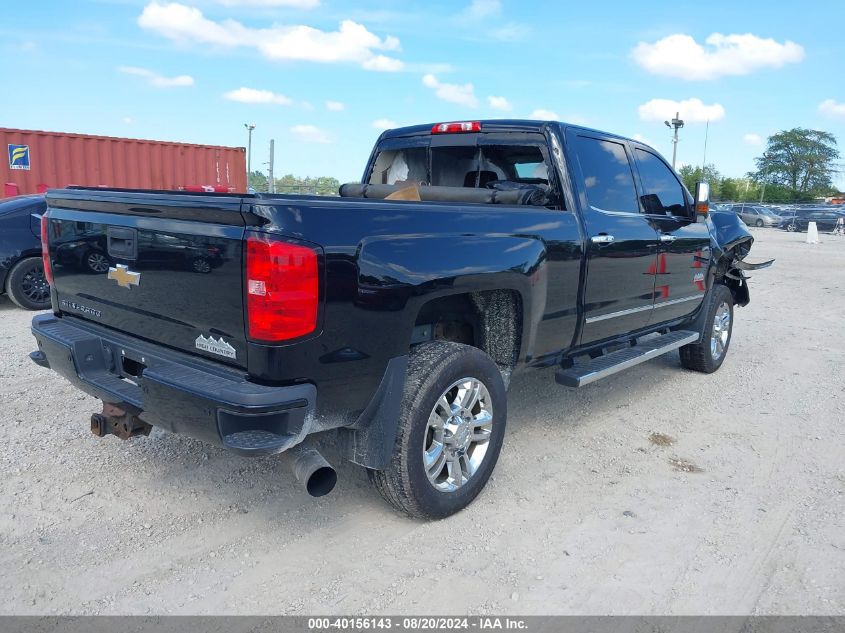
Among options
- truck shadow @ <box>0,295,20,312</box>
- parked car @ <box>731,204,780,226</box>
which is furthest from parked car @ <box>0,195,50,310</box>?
parked car @ <box>731,204,780,226</box>

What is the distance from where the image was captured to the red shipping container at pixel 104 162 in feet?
42.2

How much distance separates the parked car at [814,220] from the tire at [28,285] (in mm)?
34960

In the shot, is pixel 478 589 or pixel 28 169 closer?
pixel 478 589

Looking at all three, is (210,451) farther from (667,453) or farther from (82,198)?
(667,453)

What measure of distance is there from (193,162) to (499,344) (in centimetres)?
1337

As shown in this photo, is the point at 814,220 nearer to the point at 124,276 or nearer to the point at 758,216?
the point at 758,216

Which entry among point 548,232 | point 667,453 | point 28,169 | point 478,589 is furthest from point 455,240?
point 28,169

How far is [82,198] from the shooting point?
10.6ft

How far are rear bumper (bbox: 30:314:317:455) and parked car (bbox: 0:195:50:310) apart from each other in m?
5.52

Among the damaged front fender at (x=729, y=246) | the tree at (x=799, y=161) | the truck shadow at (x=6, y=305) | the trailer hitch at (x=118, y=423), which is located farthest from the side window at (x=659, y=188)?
the tree at (x=799, y=161)

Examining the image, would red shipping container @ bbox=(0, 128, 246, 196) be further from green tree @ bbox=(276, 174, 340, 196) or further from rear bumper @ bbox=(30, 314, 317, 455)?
rear bumper @ bbox=(30, 314, 317, 455)

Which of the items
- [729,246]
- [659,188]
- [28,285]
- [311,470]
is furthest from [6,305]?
[729,246]

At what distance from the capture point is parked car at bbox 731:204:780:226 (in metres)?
37.3

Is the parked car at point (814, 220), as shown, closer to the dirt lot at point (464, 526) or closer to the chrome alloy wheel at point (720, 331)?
the chrome alloy wheel at point (720, 331)
